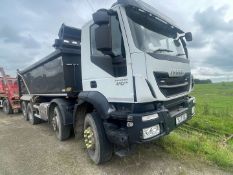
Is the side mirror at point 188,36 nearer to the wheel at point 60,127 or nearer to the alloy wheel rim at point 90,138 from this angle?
the alloy wheel rim at point 90,138

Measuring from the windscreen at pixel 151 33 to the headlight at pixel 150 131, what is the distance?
1.20 meters

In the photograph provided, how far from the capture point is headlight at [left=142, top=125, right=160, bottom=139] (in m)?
3.46

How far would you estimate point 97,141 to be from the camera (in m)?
4.30

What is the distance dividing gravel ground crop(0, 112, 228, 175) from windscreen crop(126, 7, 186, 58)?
2098 mm

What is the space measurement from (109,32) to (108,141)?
1998 millimetres

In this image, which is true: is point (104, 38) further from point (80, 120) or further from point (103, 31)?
point (80, 120)

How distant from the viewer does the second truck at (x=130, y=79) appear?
3508mm

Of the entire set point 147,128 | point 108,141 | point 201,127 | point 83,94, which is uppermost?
point 83,94

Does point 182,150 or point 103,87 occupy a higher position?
point 103,87

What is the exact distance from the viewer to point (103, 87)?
13.8ft

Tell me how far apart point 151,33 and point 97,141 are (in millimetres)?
2192

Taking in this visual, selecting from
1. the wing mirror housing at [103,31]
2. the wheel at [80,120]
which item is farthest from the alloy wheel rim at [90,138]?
the wing mirror housing at [103,31]

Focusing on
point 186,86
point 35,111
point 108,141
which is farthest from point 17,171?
point 35,111

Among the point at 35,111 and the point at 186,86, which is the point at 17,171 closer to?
the point at 186,86
